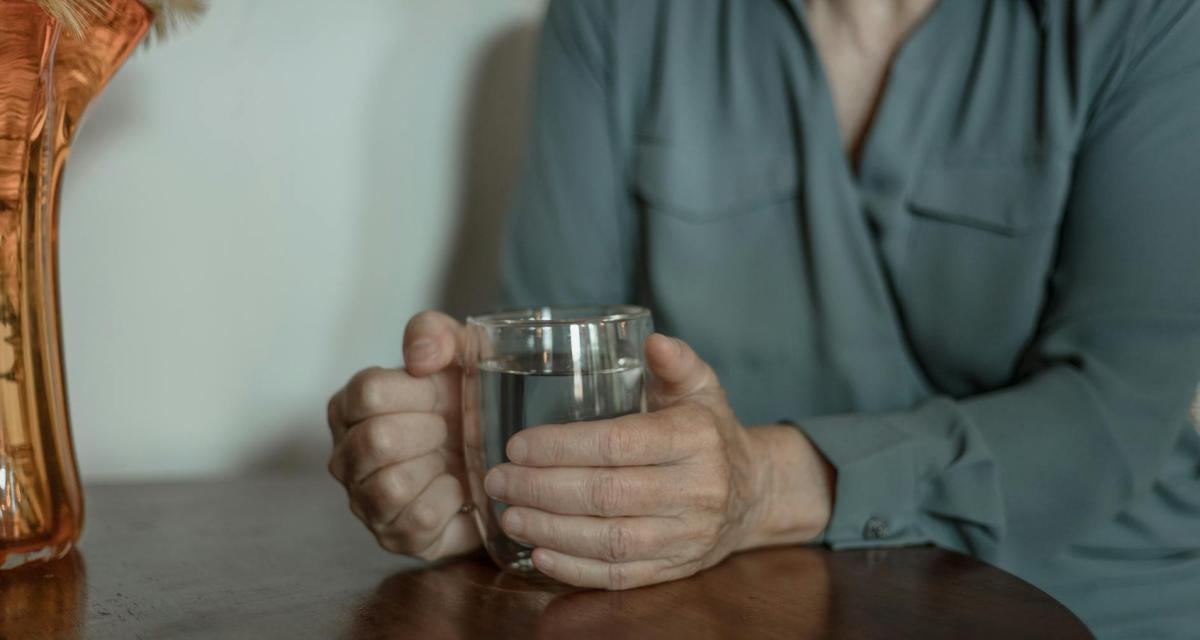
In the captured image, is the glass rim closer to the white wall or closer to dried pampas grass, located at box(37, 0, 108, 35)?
dried pampas grass, located at box(37, 0, 108, 35)

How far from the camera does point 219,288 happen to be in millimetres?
1199

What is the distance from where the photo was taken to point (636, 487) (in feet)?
2.30

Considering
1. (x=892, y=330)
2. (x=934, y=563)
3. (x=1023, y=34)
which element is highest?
(x=1023, y=34)

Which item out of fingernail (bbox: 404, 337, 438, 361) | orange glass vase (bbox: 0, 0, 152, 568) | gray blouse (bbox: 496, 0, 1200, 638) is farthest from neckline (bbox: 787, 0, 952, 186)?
orange glass vase (bbox: 0, 0, 152, 568)

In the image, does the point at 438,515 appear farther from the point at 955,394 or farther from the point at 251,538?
the point at 955,394

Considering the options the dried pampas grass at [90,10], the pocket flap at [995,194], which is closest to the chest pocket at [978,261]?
the pocket flap at [995,194]

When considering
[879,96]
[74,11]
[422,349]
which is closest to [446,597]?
[422,349]

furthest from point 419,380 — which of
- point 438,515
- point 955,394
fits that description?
point 955,394

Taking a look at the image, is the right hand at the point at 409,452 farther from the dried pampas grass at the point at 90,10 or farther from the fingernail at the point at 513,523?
the dried pampas grass at the point at 90,10

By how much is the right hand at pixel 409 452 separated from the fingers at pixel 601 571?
4.2 inches

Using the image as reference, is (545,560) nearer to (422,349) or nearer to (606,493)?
(606,493)

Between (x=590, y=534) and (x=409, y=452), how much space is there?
157 mm

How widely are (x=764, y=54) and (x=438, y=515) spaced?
67cm

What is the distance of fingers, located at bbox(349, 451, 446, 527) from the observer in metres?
0.76
